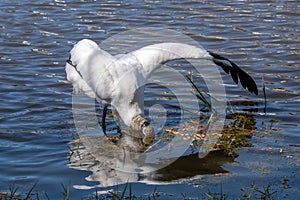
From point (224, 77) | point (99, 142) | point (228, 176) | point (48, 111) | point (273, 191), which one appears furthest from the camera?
point (224, 77)

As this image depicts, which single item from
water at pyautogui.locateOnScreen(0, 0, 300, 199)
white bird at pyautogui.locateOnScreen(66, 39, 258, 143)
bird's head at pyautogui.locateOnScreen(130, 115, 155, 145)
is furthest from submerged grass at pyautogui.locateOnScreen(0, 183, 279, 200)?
white bird at pyautogui.locateOnScreen(66, 39, 258, 143)

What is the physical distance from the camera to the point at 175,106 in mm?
8172

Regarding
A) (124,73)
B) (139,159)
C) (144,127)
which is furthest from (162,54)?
(139,159)

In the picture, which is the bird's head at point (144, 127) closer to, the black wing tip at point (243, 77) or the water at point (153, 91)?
the water at point (153, 91)

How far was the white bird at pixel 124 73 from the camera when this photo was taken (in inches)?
276

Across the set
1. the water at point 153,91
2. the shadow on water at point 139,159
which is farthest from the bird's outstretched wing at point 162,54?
the water at point 153,91

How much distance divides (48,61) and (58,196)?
4753 mm

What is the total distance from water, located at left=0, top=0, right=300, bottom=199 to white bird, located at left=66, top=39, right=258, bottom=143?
0.57 metres

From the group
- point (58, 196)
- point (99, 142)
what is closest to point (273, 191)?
point (58, 196)

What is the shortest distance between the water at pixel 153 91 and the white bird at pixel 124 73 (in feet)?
1.87

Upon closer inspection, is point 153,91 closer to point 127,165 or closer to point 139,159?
point 139,159

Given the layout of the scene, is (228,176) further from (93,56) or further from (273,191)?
(93,56)

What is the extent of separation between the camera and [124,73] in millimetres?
6992

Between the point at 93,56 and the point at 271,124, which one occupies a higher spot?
the point at 93,56
